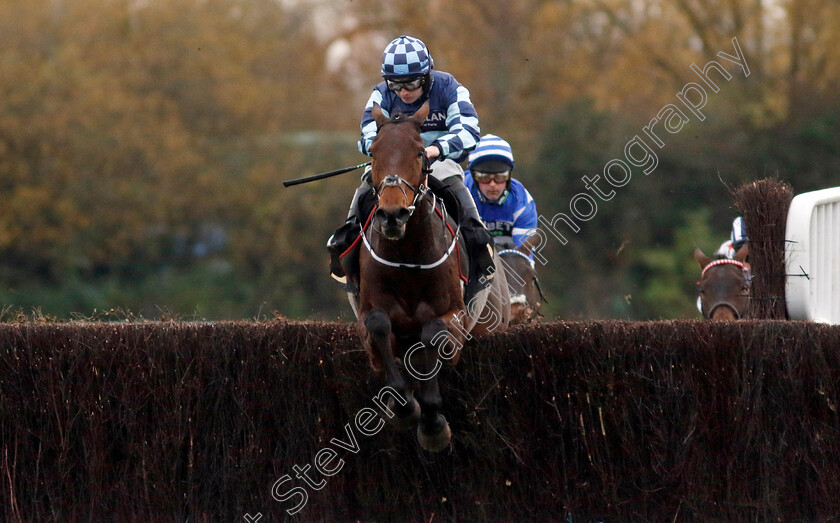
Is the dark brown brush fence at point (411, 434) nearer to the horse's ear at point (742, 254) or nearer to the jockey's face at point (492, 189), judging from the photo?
the jockey's face at point (492, 189)

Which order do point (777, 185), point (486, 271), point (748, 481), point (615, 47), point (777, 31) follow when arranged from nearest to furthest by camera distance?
point (748, 481) < point (486, 271) < point (777, 185) < point (777, 31) < point (615, 47)

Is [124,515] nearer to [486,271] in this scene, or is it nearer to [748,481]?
[486,271]

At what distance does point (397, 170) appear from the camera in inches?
250

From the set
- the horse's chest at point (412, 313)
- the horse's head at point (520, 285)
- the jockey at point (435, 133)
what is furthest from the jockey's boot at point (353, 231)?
the horse's head at point (520, 285)

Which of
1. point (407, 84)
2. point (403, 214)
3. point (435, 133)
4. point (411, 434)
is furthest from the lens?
point (435, 133)

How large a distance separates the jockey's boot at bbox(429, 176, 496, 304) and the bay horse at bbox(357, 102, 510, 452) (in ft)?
0.81

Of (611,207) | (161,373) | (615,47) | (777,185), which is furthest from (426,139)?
(615,47)

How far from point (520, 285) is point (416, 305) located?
10.4ft

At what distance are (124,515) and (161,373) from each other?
1014 mm

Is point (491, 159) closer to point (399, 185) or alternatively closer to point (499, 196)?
point (499, 196)

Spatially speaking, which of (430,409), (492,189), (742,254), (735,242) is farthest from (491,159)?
(430,409)

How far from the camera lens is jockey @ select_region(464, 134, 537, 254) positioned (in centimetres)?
1027

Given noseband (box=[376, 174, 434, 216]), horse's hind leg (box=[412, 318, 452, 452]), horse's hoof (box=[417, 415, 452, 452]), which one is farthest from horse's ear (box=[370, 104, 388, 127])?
horse's hoof (box=[417, 415, 452, 452])

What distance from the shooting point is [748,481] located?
23.5ft
